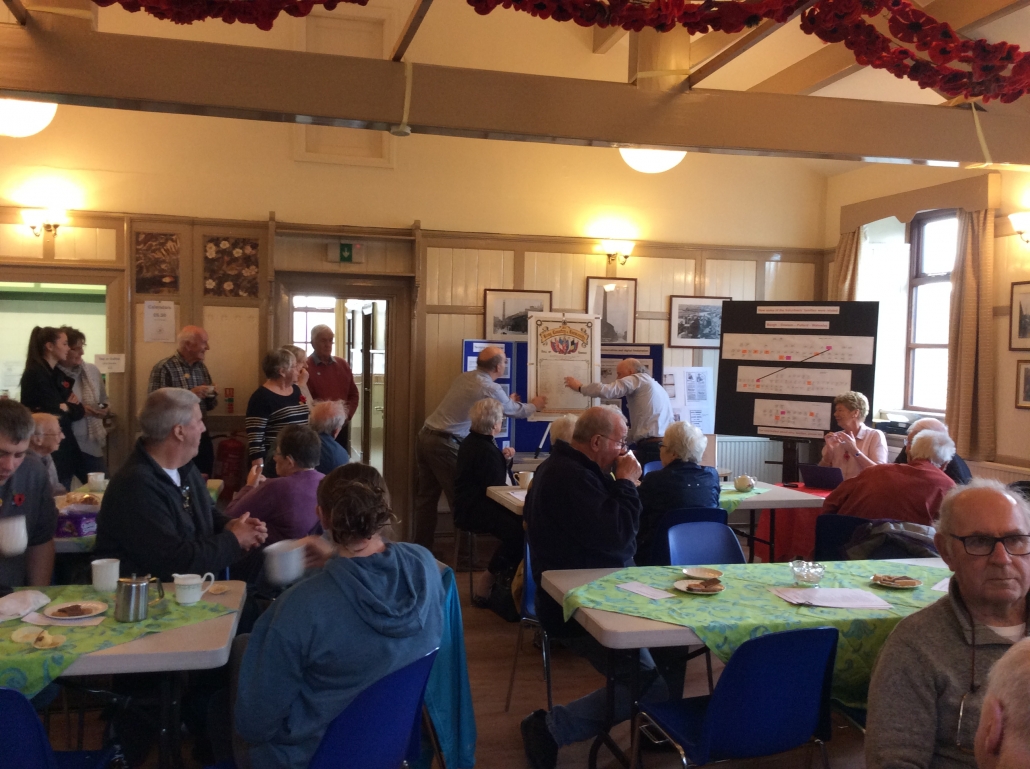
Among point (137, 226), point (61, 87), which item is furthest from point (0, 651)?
point (137, 226)

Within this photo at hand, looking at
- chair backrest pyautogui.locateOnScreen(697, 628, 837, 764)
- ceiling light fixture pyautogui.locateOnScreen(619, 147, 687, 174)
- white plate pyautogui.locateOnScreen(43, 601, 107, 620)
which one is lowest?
chair backrest pyautogui.locateOnScreen(697, 628, 837, 764)

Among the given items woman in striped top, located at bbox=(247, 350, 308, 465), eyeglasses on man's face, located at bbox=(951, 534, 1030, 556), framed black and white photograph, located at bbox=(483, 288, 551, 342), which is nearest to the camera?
eyeglasses on man's face, located at bbox=(951, 534, 1030, 556)

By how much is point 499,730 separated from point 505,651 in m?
1.03

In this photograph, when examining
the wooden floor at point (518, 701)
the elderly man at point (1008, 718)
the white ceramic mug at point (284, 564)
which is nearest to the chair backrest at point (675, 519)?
the wooden floor at point (518, 701)

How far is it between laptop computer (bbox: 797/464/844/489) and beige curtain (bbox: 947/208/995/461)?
66.0 inches

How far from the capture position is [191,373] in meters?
6.63

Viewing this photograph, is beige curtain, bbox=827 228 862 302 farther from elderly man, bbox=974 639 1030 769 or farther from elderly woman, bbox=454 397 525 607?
elderly man, bbox=974 639 1030 769

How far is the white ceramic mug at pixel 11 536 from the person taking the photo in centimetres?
262

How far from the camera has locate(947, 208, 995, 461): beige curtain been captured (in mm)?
6730

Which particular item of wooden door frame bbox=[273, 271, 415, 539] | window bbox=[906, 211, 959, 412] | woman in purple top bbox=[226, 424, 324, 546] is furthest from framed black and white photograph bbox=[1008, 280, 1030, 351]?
woman in purple top bbox=[226, 424, 324, 546]

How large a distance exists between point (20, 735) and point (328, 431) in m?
2.79

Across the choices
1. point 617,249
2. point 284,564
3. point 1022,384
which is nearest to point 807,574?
point 284,564

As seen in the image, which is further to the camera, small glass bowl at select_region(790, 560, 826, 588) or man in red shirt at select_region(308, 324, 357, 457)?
man in red shirt at select_region(308, 324, 357, 457)

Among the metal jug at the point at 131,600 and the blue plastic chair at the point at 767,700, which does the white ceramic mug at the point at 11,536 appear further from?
the blue plastic chair at the point at 767,700
